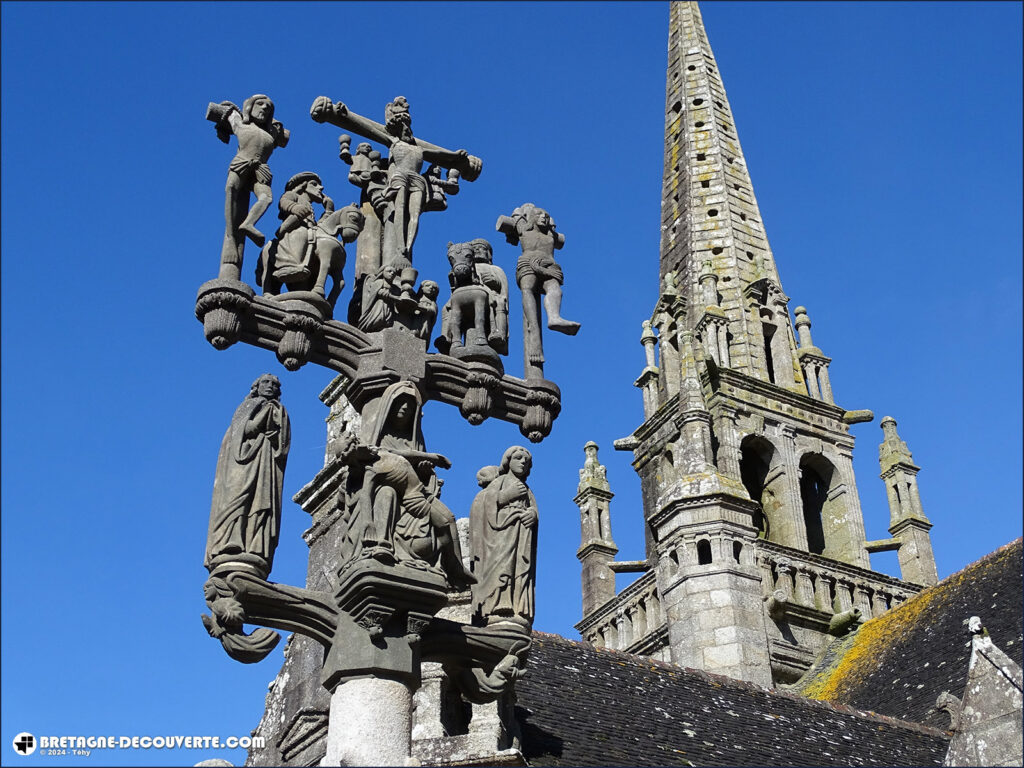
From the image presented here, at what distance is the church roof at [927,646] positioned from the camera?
1577 cm

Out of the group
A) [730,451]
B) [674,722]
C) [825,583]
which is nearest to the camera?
[674,722]

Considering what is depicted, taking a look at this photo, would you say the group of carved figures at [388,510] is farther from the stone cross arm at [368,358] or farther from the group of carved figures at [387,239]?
the group of carved figures at [387,239]

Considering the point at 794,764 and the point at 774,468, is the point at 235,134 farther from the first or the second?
the point at 774,468

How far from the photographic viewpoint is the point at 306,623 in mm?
7367

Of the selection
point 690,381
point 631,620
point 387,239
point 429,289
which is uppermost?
point 690,381

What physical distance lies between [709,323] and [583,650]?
16.4 meters

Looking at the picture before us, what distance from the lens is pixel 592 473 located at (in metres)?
28.4

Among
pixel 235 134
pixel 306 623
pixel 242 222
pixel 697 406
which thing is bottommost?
pixel 306 623

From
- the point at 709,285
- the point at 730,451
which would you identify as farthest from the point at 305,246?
the point at 709,285

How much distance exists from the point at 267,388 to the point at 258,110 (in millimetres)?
1972

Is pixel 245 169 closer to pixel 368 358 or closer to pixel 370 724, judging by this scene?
pixel 368 358

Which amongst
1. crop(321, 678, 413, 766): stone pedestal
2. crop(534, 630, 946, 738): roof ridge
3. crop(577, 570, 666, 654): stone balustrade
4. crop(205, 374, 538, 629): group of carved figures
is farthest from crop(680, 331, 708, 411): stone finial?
crop(321, 678, 413, 766): stone pedestal

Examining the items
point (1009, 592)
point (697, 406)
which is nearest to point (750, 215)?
point (697, 406)

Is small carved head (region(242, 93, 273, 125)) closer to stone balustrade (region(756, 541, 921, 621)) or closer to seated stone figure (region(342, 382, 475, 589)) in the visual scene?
seated stone figure (region(342, 382, 475, 589))
